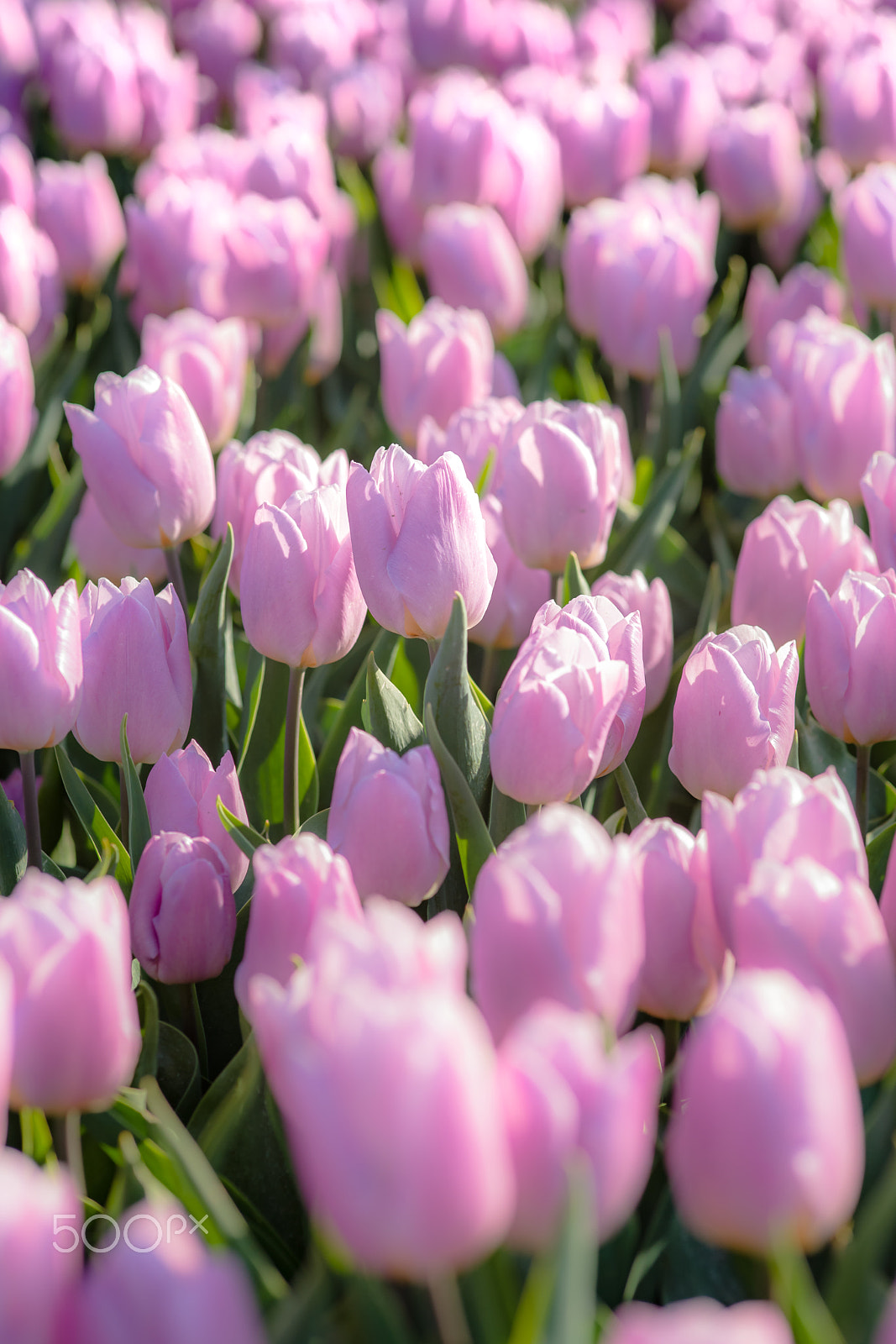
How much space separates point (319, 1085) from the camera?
478mm

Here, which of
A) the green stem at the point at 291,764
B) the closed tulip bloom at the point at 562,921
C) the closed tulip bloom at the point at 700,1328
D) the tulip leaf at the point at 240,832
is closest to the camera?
the closed tulip bloom at the point at 700,1328

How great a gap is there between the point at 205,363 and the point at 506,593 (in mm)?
436

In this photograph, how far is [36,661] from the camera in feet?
2.88

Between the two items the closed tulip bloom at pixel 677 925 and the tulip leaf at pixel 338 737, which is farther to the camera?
the tulip leaf at pixel 338 737

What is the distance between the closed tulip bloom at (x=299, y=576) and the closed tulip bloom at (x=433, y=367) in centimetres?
51

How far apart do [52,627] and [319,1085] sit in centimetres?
49

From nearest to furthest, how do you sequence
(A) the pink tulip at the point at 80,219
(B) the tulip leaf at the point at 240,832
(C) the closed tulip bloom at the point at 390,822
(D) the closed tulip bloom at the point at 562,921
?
(D) the closed tulip bloom at the point at 562,921, (C) the closed tulip bloom at the point at 390,822, (B) the tulip leaf at the point at 240,832, (A) the pink tulip at the point at 80,219

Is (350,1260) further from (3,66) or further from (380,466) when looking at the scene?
(3,66)

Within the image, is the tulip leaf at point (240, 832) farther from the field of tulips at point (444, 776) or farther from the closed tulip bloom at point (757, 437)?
the closed tulip bloom at point (757, 437)

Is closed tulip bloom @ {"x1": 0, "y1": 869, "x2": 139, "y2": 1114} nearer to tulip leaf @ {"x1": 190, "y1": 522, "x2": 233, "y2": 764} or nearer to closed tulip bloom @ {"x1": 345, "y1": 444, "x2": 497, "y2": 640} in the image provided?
closed tulip bloom @ {"x1": 345, "y1": 444, "x2": 497, "y2": 640}

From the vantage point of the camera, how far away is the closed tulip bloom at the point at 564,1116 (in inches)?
19.4

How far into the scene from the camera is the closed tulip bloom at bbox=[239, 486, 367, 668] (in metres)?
0.95

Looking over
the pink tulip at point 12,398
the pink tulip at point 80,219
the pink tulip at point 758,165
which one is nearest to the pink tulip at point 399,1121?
the pink tulip at point 12,398

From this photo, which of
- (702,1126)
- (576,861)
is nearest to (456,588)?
(576,861)
